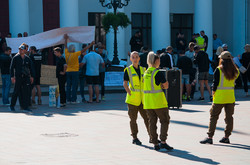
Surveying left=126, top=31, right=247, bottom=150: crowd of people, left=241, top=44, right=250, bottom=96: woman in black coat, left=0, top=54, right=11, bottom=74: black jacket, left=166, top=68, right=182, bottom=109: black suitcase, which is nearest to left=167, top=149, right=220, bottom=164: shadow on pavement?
left=126, top=31, right=247, bottom=150: crowd of people

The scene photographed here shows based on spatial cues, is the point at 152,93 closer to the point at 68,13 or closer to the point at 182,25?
the point at 68,13

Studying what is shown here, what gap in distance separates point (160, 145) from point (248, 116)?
5.47m

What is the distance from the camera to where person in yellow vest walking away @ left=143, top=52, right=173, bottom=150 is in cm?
989

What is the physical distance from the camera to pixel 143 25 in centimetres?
3578

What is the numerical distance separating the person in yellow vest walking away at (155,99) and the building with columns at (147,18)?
19717 millimetres

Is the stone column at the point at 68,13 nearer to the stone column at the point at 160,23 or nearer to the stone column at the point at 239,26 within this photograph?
the stone column at the point at 160,23

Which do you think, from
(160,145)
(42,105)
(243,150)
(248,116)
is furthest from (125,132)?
(42,105)

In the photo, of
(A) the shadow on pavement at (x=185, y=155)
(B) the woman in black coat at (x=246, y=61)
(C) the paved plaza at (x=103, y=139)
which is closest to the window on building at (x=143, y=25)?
(B) the woman in black coat at (x=246, y=61)

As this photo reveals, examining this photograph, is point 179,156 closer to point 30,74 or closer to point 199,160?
point 199,160

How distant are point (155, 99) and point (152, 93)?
129 millimetres

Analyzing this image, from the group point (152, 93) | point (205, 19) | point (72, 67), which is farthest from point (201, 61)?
point (205, 19)

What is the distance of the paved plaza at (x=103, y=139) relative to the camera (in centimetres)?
887

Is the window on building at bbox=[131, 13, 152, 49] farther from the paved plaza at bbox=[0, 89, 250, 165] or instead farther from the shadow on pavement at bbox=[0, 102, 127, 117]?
the paved plaza at bbox=[0, 89, 250, 165]

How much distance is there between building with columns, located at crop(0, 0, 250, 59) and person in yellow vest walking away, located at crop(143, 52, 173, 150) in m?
19.7
